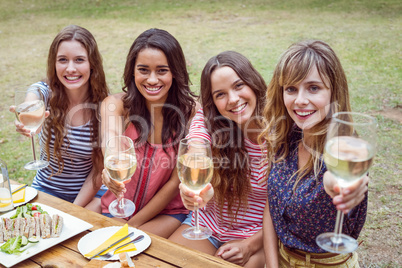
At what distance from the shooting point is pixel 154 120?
3428 millimetres

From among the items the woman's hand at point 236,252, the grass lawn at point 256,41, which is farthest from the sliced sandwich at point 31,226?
the grass lawn at point 256,41

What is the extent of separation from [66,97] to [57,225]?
1.62 metres

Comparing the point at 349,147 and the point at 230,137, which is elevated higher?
the point at 349,147

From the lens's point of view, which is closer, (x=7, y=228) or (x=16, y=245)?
(x=16, y=245)

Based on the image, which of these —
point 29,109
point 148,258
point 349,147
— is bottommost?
point 148,258

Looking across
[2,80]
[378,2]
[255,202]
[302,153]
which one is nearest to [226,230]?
[255,202]

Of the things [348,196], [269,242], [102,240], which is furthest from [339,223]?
[102,240]

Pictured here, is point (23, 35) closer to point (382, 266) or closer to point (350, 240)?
point (382, 266)

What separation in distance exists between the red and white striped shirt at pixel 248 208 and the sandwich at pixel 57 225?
3.56ft

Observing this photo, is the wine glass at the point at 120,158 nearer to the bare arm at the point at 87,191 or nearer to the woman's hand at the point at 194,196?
the woman's hand at the point at 194,196

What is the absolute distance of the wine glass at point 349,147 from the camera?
4.82ft

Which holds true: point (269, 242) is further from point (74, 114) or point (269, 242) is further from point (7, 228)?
point (74, 114)

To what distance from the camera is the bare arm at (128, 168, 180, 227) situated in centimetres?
325

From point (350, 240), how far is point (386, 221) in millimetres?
2781
